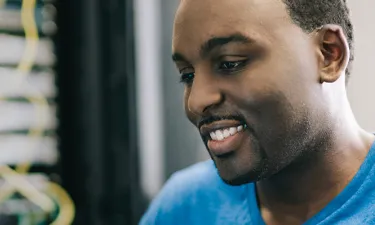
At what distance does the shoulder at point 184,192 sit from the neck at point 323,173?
148mm

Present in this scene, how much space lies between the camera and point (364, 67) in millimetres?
1121

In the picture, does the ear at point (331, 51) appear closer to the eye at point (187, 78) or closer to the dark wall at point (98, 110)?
the eye at point (187, 78)

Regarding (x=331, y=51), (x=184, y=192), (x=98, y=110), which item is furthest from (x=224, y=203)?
(x=98, y=110)

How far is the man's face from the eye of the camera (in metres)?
0.74

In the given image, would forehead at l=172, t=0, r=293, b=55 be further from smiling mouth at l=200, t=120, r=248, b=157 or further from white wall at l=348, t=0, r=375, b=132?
white wall at l=348, t=0, r=375, b=132

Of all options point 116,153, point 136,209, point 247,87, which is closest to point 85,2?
point 116,153

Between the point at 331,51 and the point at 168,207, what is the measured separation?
0.40 m

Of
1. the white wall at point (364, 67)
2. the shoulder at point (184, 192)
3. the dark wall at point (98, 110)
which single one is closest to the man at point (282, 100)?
the shoulder at point (184, 192)

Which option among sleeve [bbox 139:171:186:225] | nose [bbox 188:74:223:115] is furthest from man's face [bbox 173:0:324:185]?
sleeve [bbox 139:171:186:225]

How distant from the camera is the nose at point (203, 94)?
75 cm

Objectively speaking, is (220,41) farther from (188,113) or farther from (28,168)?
(28,168)

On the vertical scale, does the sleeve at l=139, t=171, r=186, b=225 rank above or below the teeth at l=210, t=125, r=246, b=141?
below

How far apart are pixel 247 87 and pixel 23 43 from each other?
1.98 ft

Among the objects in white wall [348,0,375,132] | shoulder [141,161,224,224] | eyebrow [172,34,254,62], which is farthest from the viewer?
white wall [348,0,375,132]
